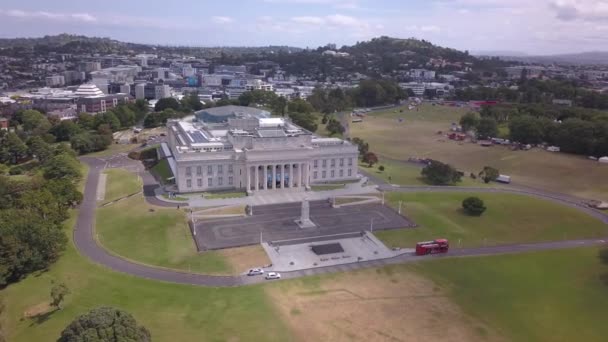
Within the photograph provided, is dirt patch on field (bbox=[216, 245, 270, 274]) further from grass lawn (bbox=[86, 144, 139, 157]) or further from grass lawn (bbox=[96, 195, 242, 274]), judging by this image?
grass lawn (bbox=[86, 144, 139, 157])

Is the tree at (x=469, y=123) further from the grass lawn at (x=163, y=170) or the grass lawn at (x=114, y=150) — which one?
the grass lawn at (x=114, y=150)

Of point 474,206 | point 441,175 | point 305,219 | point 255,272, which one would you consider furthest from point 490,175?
point 255,272

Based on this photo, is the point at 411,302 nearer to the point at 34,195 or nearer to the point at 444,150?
the point at 34,195

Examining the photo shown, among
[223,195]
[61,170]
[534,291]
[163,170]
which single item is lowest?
[534,291]

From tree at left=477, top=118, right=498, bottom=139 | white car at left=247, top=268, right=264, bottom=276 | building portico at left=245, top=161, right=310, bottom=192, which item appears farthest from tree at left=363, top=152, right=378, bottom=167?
white car at left=247, top=268, right=264, bottom=276

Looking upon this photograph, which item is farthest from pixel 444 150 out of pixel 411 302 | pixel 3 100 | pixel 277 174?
pixel 3 100

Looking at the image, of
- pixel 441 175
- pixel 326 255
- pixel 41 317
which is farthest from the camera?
pixel 441 175

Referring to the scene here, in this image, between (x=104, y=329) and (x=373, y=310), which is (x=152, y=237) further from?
(x=373, y=310)
